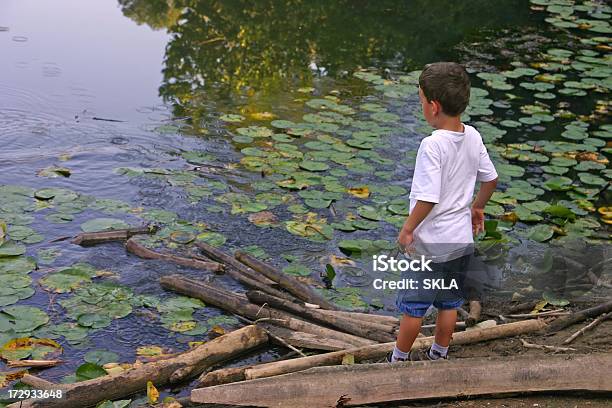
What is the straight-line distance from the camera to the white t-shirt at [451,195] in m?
3.48

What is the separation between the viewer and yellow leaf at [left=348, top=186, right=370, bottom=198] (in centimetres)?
598

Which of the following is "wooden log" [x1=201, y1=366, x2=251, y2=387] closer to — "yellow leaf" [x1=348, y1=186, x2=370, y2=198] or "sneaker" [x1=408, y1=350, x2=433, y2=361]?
"sneaker" [x1=408, y1=350, x2=433, y2=361]

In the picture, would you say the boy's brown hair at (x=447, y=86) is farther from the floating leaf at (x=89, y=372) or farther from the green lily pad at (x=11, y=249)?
the green lily pad at (x=11, y=249)

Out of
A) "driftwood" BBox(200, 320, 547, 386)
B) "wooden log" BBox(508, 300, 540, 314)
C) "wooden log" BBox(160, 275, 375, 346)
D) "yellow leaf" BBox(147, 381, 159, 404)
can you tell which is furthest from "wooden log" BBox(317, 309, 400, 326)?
"yellow leaf" BBox(147, 381, 159, 404)

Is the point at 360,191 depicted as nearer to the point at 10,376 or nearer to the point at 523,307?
the point at 523,307

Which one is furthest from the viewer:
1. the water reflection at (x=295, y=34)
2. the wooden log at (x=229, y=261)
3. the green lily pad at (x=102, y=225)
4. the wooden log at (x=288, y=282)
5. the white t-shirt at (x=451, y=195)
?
the water reflection at (x=295, y=34)

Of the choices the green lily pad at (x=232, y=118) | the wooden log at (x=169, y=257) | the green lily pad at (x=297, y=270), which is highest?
the green lily pad at (x=232, y=118)

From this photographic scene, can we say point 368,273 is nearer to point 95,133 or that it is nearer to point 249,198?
point 249,198

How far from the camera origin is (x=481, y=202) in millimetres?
3818

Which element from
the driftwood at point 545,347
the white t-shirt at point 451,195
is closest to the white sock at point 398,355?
the white t-shirt at point 451,195

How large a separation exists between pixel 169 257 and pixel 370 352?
163cm

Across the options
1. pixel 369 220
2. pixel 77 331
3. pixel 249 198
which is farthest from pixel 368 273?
pixel 77 331

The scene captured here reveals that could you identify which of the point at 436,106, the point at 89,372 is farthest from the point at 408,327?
the point at 89,372

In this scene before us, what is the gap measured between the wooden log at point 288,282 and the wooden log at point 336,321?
0.26 m
